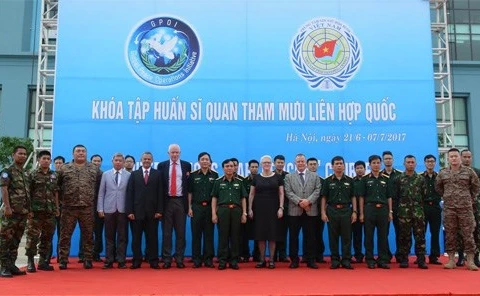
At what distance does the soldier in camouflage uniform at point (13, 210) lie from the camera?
4.61m

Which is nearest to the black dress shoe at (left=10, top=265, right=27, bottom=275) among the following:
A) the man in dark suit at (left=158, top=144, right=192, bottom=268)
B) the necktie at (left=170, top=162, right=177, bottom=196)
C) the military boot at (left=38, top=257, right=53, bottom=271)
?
the military boot at (left=38, top=257, right=53, bottom=271)

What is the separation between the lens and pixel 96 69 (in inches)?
263

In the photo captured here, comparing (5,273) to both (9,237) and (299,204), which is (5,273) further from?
(299,204)

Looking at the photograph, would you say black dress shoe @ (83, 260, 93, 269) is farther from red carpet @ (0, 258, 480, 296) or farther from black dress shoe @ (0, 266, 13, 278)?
black dress shoe @ (0, 266, 13, 278)

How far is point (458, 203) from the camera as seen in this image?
534 cm

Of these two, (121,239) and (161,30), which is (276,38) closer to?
(161,30)

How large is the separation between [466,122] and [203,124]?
15354 millimetres

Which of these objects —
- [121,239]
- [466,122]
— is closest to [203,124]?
[121,239]

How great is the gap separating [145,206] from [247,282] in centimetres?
175

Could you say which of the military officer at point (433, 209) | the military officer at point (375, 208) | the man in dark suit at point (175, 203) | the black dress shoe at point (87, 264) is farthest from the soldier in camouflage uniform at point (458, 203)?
the black dress shoe at point (87, 264)

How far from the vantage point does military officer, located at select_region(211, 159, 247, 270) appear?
5395mm

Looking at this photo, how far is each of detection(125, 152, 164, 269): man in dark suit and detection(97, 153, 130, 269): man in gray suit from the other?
0.31 feet

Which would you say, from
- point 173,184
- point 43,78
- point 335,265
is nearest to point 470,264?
point 335,265

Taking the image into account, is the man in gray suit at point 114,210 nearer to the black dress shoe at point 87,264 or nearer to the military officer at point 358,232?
the black dress shoe at point 87,264
